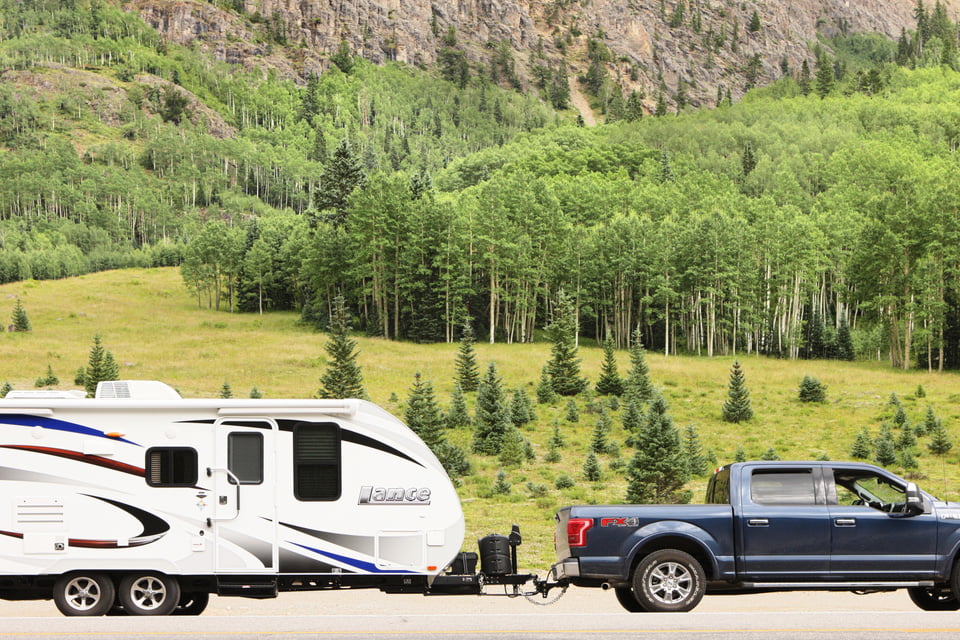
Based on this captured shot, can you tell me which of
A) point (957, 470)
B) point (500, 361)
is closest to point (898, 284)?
point (500, 361)

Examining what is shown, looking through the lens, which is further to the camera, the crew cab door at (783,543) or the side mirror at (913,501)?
the crew cab door at (783,543)

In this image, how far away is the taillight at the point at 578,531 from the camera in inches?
539

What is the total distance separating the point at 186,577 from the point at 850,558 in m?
9.34

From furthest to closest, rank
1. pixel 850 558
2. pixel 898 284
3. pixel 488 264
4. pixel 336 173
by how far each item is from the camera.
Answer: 1. pixel 336 173
2. pixel 488 264
3. pixel 898 284
4. pixel 850 558

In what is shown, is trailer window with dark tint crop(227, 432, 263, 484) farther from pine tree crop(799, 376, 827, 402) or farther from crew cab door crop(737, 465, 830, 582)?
pine tree crop(799, 376, 827, 402)

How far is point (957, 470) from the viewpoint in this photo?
40.8m

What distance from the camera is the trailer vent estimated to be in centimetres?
1388

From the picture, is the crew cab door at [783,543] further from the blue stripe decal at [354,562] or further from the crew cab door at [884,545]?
the blue stripe decal at [354,562]

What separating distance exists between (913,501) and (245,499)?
9.25m

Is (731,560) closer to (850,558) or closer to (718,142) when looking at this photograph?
(850,558)

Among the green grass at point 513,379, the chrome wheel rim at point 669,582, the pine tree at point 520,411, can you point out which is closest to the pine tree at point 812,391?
the green grass at point 513,379

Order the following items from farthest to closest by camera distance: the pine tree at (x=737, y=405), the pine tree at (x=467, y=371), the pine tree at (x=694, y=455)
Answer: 1. the pine tree at (x=467, y=371)
2. the pine tree at (x=737, y=405)
3. the pine tree at (x=694, y=455)

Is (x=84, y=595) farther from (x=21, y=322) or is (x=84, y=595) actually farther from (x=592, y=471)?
(x=21, y=322)

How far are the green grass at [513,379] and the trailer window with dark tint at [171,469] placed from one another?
1131cm
